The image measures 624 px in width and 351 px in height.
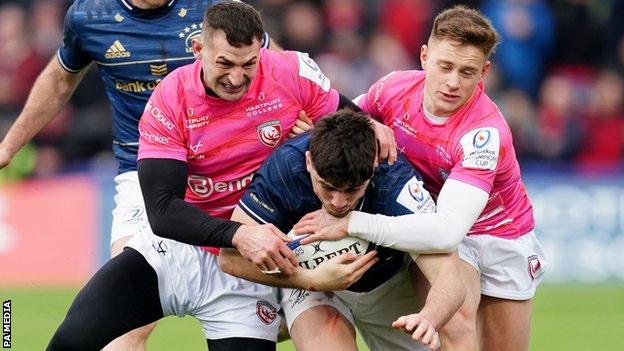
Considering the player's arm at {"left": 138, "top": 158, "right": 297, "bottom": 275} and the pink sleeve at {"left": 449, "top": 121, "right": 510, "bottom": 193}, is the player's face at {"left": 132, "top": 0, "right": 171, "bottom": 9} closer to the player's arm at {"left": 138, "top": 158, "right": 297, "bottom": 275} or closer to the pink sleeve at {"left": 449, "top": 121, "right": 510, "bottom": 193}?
the player's arm at {"left": 138, "top": 158, "right": 297, "bottom": 275}

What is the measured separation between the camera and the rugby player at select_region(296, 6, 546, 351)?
7.11m

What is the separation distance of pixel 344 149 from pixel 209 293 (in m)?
1.54

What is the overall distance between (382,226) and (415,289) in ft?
2.41

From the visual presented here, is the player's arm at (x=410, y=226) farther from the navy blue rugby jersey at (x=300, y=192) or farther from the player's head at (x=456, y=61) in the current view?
the player's head at (x=456, y=61)

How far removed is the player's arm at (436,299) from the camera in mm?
6738

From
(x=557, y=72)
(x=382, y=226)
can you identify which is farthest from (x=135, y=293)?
(x=557, y=72)

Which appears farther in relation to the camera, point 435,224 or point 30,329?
point 30,329

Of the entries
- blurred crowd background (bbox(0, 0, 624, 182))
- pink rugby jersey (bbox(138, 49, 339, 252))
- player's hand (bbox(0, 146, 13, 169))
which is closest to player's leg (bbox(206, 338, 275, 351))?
pink rugby jersey (bbox(138, 49, 339, 252))

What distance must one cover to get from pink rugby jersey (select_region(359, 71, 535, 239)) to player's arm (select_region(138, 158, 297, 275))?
3.51 ft

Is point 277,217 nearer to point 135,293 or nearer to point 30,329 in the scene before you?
point 135,293

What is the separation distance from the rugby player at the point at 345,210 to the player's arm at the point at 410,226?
3.2 inches

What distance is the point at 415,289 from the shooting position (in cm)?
764

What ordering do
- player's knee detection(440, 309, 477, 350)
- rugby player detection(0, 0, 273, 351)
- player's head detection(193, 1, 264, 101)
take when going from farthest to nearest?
rugby player detection(0, 0, 273, 351)
player's knee detection(440, 309, 477, 350)
player's head detection(193, 1, 264, 101)

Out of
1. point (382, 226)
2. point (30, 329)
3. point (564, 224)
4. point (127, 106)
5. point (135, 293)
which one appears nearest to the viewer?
point (382, 226)
